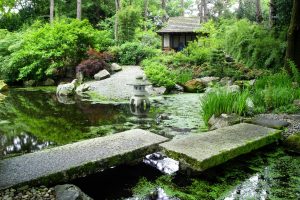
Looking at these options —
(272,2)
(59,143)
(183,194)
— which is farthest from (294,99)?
(272,2)

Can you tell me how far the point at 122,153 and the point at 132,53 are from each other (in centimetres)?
1375

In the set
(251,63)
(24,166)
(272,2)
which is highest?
(272,2)

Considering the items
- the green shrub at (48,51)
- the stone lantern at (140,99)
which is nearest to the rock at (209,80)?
the stone lantern at (140,99)

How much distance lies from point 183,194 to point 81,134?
10.5ft

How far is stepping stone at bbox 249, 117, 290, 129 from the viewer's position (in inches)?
215

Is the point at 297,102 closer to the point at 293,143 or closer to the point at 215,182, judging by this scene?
the point at 293,143

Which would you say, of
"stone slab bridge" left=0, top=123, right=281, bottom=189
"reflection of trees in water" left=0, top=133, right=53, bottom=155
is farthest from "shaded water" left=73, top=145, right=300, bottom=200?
"reflection of trees in water" left=0, top=133, right=53, bottom=155

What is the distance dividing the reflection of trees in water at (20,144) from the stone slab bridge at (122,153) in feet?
4.15

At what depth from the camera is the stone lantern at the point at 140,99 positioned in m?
7.96

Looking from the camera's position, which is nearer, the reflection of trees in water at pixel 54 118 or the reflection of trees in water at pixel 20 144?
the reflection of trees in water at pixel 20 144

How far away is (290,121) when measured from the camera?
5.86m

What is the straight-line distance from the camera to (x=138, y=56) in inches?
702

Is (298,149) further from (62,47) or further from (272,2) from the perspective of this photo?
(62,47)

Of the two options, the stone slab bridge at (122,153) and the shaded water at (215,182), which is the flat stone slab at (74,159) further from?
the shaded water at (215,182)
